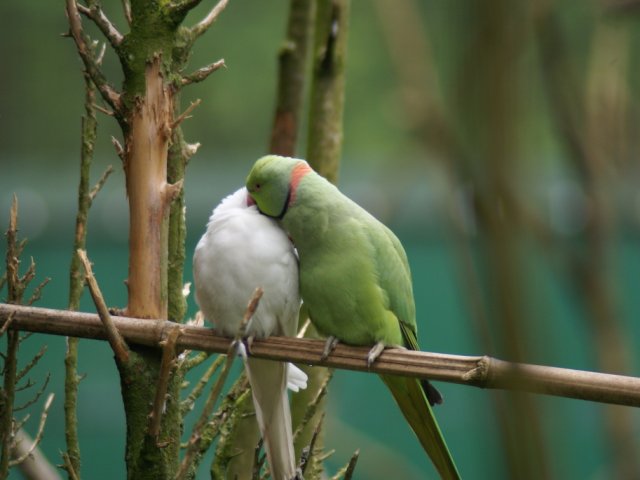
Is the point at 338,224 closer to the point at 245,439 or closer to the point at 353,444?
the point at 245,439

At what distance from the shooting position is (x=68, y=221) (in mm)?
6012

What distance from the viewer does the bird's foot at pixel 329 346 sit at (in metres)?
1.89

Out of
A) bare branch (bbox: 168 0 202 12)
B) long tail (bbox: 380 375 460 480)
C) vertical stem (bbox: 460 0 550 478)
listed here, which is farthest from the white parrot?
vertical stem (bbox: 460 0 550 478)

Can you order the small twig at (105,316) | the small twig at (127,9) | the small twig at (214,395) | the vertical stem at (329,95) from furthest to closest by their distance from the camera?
the vertical stem at (329,95)
the small twig at (127,9)
the small twig at (105,316)
the small twig at (214,395)

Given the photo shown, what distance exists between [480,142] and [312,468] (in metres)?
1.63

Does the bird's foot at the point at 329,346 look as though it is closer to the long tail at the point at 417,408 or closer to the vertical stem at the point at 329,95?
the long tail at the point at 417,408

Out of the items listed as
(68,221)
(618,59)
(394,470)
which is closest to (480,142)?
(618,59)

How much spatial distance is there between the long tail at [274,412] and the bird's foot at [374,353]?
0.83ft

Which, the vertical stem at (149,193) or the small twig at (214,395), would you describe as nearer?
the small twig at (214,395)

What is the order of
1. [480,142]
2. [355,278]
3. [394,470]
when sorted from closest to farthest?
[480,142] < [355,278] < [394,470]

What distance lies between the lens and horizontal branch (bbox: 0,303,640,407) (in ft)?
4.99

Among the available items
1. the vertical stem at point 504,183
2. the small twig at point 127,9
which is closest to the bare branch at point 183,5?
the small twig at point 127,9

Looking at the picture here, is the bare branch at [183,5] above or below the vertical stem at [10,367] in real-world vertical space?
above

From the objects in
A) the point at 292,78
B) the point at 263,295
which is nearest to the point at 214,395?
the point at 263,295
